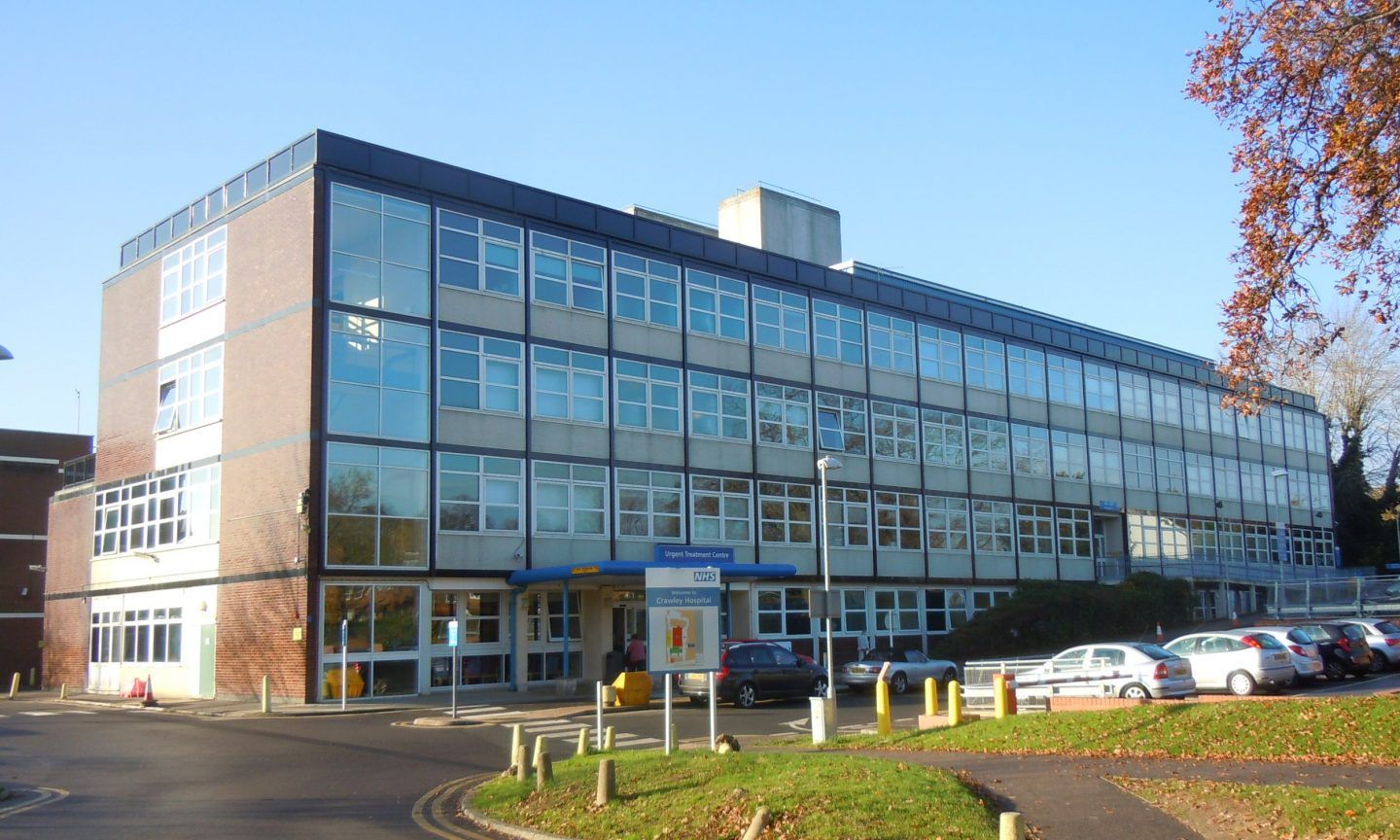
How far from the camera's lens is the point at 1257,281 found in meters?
14.3

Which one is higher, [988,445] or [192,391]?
[192,391]

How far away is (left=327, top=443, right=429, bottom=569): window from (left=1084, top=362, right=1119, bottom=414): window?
34.1m

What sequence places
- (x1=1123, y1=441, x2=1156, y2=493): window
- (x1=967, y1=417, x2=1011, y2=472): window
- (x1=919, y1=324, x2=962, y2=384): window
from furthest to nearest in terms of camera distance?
1. (x1=1123, y1=441, x2=1156, y2=493): window
2. (x1=967, y1=417, x2=1011, y2=472): window
3. (x1=919, y1=324, x2=962, y2=384): window

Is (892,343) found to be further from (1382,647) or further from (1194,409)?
(1194,409)

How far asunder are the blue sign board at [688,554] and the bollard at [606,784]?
4.34 metres

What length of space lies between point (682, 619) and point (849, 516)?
2906 centimetres

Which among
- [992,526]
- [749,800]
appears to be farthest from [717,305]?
[749,800]

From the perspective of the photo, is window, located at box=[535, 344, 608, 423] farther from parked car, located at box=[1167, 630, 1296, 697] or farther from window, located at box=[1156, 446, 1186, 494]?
window, located at box=[1156, 446, 1186, 494]

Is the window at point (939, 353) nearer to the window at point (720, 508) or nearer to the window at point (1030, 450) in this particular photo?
the window at point (1030, 450)

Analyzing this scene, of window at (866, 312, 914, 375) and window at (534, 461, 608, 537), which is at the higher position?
window at (866, 312, 914, 375)

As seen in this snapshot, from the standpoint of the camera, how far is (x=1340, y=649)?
1206 inches

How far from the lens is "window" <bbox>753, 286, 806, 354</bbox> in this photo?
43.7 metres

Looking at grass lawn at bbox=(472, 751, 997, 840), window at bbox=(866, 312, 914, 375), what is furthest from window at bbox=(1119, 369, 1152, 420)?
grass lawn at bbox=(472, 751, 997, 840)

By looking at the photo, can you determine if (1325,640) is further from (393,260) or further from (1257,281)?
(393,260)
